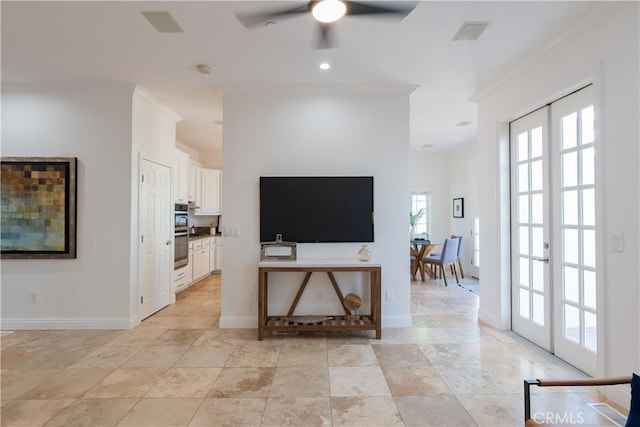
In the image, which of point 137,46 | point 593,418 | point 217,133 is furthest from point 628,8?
point 217,133

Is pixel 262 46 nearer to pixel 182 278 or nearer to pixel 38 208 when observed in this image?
pixel 38 208

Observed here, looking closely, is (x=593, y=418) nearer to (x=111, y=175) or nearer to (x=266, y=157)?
(x=266, y=157)

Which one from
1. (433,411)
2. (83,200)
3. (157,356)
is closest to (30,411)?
(157,356)

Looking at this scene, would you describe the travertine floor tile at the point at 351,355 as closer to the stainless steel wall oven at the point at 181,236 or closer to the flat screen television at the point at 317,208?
the flat screen television at the point at 317,208

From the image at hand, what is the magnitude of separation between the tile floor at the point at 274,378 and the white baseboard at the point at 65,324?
0.39 ft

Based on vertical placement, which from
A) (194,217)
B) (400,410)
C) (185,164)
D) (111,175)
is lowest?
(400,410)

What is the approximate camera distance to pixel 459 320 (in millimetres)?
3986

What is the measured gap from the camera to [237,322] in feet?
12.2

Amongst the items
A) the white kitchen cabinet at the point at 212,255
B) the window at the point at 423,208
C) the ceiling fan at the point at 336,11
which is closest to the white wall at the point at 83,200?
the ceiling fan at the point at 336,11

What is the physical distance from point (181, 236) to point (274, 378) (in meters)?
3.63

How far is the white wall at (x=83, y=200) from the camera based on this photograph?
3.70m

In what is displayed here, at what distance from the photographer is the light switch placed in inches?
86.4

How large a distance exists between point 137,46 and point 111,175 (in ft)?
5.26

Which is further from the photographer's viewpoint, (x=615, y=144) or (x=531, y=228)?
(x=531, y=228)
